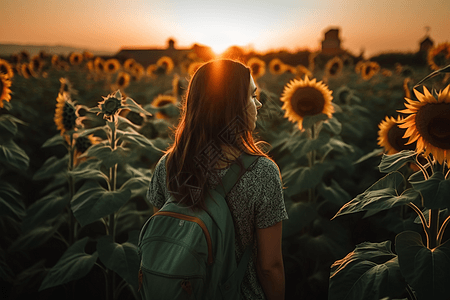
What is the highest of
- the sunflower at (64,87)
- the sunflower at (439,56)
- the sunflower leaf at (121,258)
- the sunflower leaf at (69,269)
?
the sunflower at (439,56)

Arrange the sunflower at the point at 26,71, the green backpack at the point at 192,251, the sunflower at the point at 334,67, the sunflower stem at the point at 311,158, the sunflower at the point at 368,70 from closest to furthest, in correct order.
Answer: the green backpack at the point at 192,251 < the sunflower stem at the point at 311,158 < the sunflower at the point at 368,70 < the sunflower at the point at 26,71 < the sunflower at the point at 334,67

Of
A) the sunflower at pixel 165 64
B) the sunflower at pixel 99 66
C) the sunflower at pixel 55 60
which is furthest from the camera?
the sunflower at pixel 55 60

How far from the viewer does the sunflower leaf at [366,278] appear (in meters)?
1.62

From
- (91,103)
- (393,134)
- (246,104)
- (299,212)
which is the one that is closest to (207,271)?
(246,104)

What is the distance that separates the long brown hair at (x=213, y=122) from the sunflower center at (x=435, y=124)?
0.91m

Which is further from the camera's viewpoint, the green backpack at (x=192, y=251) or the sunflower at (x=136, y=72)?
the sunflower at (x=136, y=72)

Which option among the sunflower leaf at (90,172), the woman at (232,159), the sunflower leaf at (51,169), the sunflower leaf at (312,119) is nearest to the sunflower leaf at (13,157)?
the sunflower leaf at (51,169)

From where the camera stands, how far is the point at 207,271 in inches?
57.3

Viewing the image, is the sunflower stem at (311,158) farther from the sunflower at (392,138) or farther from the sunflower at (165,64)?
the sunflower at (165,64)

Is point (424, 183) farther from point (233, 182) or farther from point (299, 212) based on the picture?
point (299, 212)

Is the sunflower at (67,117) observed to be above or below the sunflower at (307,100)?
below

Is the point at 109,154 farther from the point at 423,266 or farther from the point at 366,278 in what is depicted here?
the point at 423,266

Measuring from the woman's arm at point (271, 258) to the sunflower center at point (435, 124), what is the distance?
0.91 metres

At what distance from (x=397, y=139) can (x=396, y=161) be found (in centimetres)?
109
